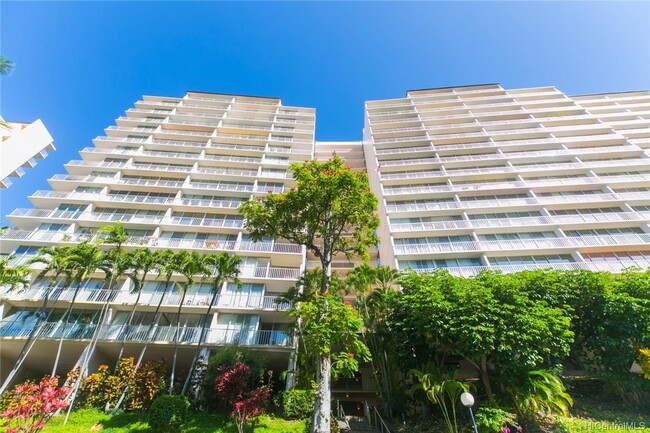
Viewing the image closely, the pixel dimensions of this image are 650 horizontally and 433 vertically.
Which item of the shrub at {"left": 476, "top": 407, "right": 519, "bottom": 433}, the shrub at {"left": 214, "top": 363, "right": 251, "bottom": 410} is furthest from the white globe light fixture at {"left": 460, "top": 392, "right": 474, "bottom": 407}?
the shrub at {"left": 214, "top": 363, "right": 251, "bottom": 410}

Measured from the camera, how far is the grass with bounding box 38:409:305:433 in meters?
12.3

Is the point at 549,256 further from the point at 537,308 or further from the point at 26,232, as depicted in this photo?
the point at 26,232

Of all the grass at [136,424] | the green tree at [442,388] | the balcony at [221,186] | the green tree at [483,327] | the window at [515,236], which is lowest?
the grass at [136,424]

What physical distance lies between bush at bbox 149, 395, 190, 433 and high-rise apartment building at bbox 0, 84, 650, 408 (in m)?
5.03

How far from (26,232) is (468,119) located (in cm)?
4906

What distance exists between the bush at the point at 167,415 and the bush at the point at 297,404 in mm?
4742

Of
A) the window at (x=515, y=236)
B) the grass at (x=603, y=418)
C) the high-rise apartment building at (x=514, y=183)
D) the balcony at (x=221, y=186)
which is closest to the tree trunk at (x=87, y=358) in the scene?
the balcony at (x=221, y=186)

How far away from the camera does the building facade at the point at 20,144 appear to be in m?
17.3

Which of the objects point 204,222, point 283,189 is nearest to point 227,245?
point 204,222

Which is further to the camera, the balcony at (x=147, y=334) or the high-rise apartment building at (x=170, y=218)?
the high-rise apartment building at (x=170, y=218)

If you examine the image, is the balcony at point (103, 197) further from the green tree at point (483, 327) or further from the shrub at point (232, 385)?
the green tree at point (483, 327)

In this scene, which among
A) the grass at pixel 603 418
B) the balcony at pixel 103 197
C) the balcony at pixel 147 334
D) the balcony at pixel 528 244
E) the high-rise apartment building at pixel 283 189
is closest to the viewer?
the grass at pixel 603 418

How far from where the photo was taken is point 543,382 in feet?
40.5

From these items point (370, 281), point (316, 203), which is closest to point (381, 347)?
point (370, 281)
